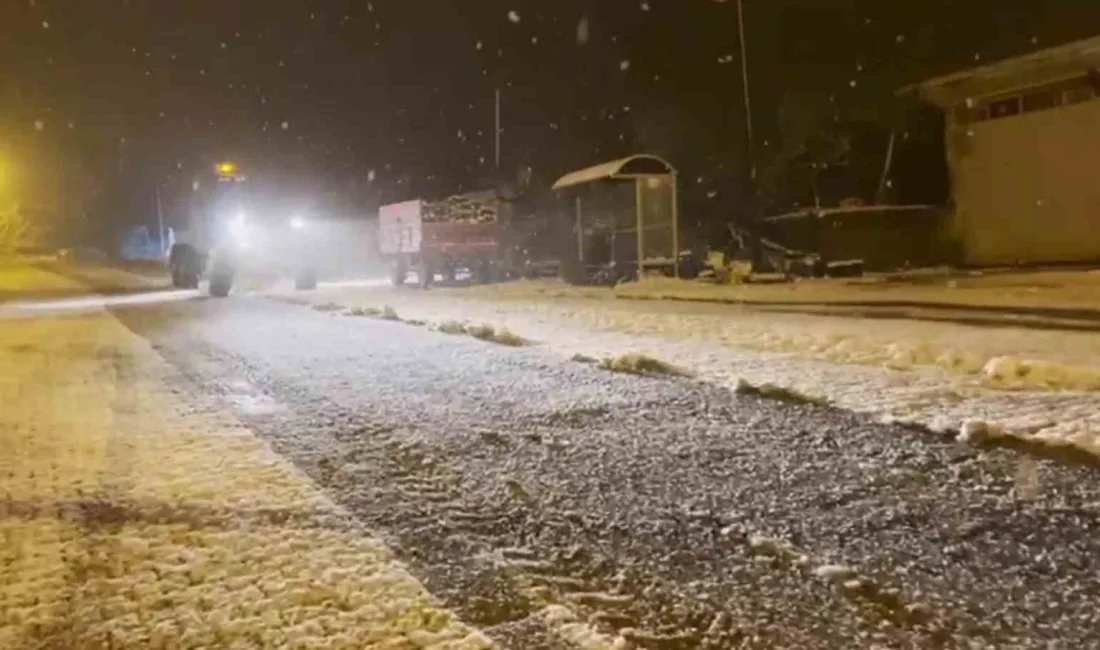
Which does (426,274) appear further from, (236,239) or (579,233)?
(236,239)

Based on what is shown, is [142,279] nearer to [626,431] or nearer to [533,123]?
[533,123]

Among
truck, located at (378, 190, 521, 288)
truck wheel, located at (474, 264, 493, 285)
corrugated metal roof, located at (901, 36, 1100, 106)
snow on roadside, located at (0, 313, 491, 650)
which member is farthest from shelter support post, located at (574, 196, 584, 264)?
snow on roadside, located at (0, 313, 491, 650)

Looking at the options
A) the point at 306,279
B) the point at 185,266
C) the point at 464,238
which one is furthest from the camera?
the point at 185,266

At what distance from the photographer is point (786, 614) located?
4.12 meters

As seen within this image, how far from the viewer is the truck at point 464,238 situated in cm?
3200

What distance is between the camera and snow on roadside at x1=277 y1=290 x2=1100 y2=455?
7.59 metres

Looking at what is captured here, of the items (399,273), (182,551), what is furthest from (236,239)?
(182,551)

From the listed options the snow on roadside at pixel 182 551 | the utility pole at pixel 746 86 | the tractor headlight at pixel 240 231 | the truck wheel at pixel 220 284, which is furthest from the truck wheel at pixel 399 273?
the snow on roadside at pixel 182 551

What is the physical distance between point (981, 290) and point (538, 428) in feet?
49.3

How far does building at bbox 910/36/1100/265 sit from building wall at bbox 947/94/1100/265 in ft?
0.08

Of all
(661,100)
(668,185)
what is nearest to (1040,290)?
(668,185)

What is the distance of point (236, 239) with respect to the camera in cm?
3159

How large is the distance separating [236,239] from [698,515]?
28165mm

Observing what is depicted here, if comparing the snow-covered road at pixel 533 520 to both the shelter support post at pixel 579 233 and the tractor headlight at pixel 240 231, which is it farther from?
the tractor headlight at pixel 240 231
